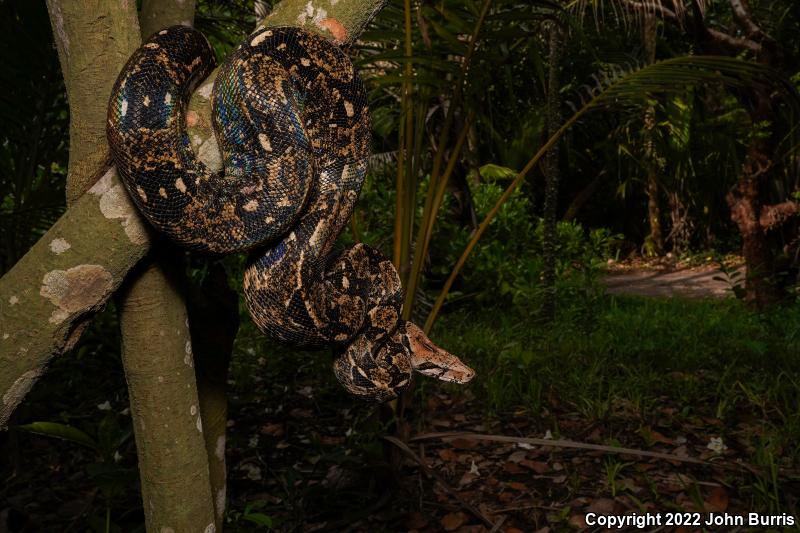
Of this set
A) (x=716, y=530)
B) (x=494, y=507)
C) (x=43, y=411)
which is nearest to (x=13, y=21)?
(x=43, y=411)

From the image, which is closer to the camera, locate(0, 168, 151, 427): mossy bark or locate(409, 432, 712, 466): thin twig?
locate(0, 168, 151, 427): mossy bark

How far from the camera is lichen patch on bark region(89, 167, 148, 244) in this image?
5.56ft

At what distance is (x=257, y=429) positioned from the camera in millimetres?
5066

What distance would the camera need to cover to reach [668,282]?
46.8 feet

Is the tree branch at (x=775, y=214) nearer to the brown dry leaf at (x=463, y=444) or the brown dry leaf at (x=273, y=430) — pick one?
the brown dry leaf at (x=463, y=444)

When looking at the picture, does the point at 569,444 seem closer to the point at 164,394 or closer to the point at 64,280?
the point at 164,394

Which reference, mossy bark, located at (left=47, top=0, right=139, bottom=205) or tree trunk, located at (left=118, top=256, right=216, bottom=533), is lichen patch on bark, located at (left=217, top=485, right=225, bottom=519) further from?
mossy bark, located at (left=47, top=0, right=139, bottom=205)

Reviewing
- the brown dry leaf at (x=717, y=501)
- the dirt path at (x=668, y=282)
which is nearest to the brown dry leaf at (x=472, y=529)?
the brown dry leaf at (x=717, y=501)

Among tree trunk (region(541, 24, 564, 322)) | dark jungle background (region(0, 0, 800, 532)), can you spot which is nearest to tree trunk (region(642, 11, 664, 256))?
dark jungle background (region(0, 0, 800, 532))

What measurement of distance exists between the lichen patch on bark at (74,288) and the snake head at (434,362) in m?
1.30

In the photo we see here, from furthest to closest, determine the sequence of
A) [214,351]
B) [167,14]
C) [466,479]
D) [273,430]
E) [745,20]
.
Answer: [745,20] → [273,430] → [466,479] → [214,351] → [167,14]

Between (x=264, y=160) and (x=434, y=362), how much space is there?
1.18 m

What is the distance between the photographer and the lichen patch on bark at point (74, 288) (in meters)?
1.66

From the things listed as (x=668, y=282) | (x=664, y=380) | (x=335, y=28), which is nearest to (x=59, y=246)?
(x=335, y=28)
